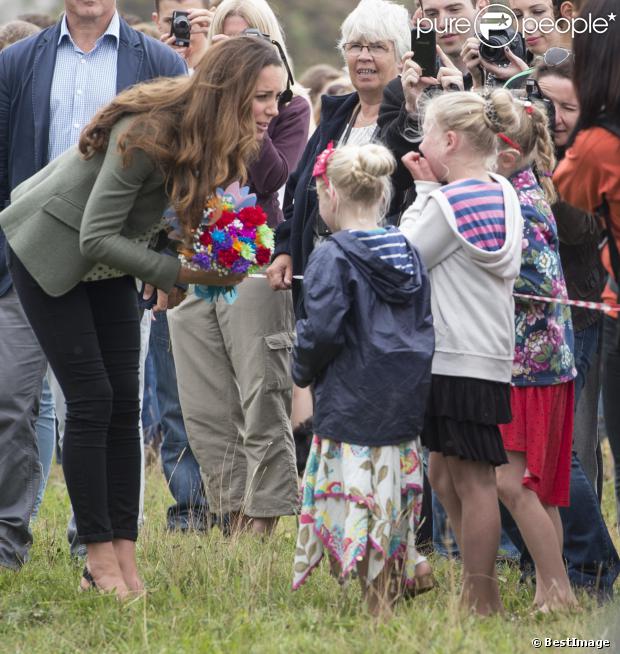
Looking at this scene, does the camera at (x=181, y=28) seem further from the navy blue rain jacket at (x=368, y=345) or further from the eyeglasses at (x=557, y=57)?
the navy blue rain jacket at (x=368, y=345)

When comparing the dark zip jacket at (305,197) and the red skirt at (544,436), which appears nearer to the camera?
the red skirt at (544,436)

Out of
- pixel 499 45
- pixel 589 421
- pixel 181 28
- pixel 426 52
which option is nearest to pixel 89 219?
pixel 426 52

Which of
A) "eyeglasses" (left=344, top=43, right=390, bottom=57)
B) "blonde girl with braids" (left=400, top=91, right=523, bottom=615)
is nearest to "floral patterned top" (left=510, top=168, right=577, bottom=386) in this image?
"blonde girl with braids" (left=400, top=91, right=523, bottom=615)

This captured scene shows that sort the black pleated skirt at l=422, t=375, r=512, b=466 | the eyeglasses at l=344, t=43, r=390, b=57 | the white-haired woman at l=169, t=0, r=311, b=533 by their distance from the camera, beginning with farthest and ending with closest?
the white-haired woman at l=169, t=0, r=311, b=533, the eyeglasses at l=344, t=43, r=390, b=57, the black pleated skirt at l=422, t=375, r=512, b=466

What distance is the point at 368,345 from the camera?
4.43 meters

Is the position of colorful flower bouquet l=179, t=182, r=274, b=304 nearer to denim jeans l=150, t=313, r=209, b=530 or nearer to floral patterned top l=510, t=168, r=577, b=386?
floral patterned top l=510, t=168, r=577, b=386

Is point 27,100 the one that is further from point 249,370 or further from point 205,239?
point 249,370

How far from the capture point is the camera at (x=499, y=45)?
5.42 meters

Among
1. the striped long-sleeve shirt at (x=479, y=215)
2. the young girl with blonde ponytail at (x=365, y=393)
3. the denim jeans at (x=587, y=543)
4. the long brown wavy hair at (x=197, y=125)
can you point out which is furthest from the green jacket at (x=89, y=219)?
the denim jeans at (x=587, y=543)

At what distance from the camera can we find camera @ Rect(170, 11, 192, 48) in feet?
23.5

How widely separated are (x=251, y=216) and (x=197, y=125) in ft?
1.55

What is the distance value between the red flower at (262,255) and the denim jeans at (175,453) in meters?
1.83

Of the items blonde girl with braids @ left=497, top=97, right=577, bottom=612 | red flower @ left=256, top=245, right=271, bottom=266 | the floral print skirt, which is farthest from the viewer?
red flower @ left=256, top=245, right=271, bottom=266

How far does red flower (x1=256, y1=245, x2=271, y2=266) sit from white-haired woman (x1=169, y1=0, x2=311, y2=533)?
1.10 metres
